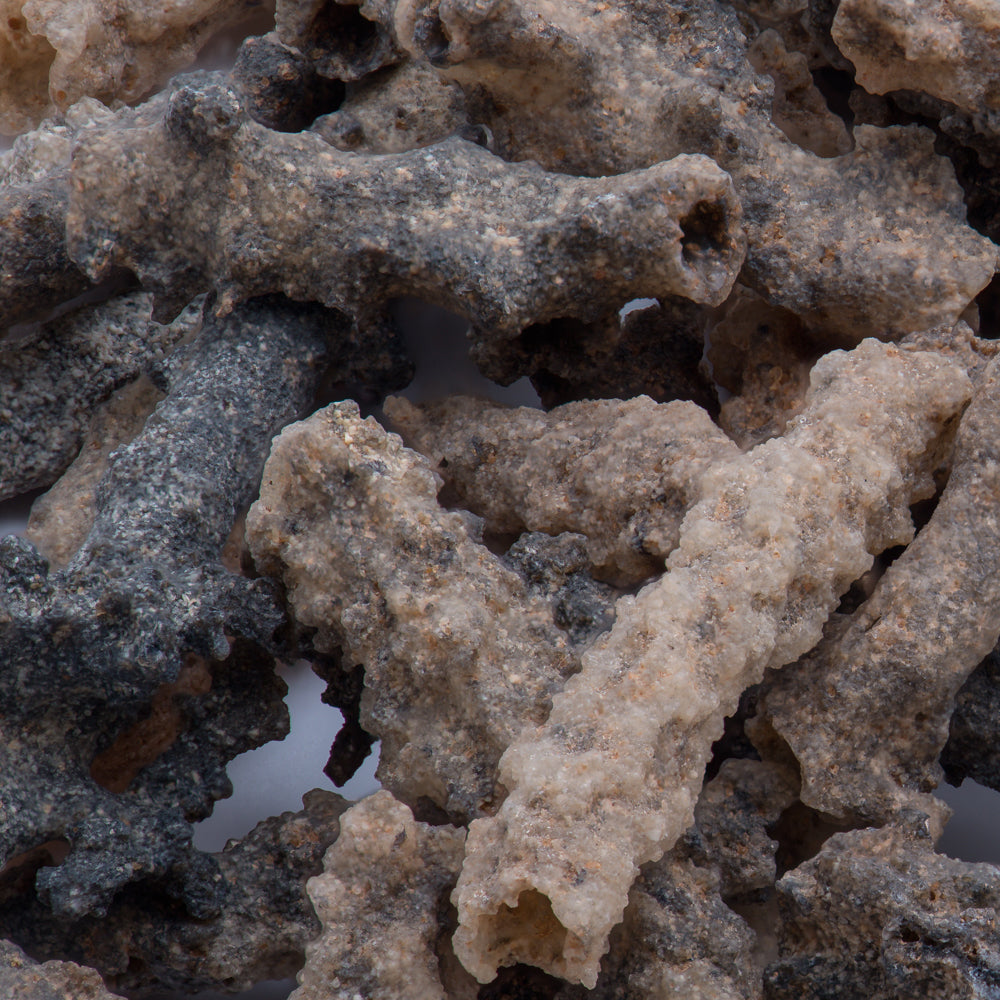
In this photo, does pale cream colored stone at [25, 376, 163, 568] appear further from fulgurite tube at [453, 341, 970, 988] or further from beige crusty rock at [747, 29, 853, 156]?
beige crusty rock at [747, 29, 853, 156]

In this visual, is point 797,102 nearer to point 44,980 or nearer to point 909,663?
point 909,663

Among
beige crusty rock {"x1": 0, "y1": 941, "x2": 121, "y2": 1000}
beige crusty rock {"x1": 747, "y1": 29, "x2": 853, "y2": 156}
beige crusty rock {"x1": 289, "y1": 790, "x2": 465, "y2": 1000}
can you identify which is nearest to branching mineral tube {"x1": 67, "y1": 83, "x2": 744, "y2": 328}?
beige crusty rock {"x1": 747, "y1": 29, "x2": 853, "y2": 156}

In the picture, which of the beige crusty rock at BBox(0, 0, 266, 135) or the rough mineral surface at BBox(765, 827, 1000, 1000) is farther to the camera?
the beige crusty rock at BBox(0, 0, 266, 135)

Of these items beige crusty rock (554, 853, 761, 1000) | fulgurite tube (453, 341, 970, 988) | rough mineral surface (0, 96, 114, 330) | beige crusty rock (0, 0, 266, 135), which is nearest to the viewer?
fulgurite tube (453, 341, 970, 988)

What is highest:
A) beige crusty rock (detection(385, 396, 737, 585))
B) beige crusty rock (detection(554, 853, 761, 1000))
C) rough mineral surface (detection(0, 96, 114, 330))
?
rough mineral surface (detection(0, 96, 114, 330))

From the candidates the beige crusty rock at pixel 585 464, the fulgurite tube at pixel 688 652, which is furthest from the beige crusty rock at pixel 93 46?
the fulgurite tube at pixel 688 652
